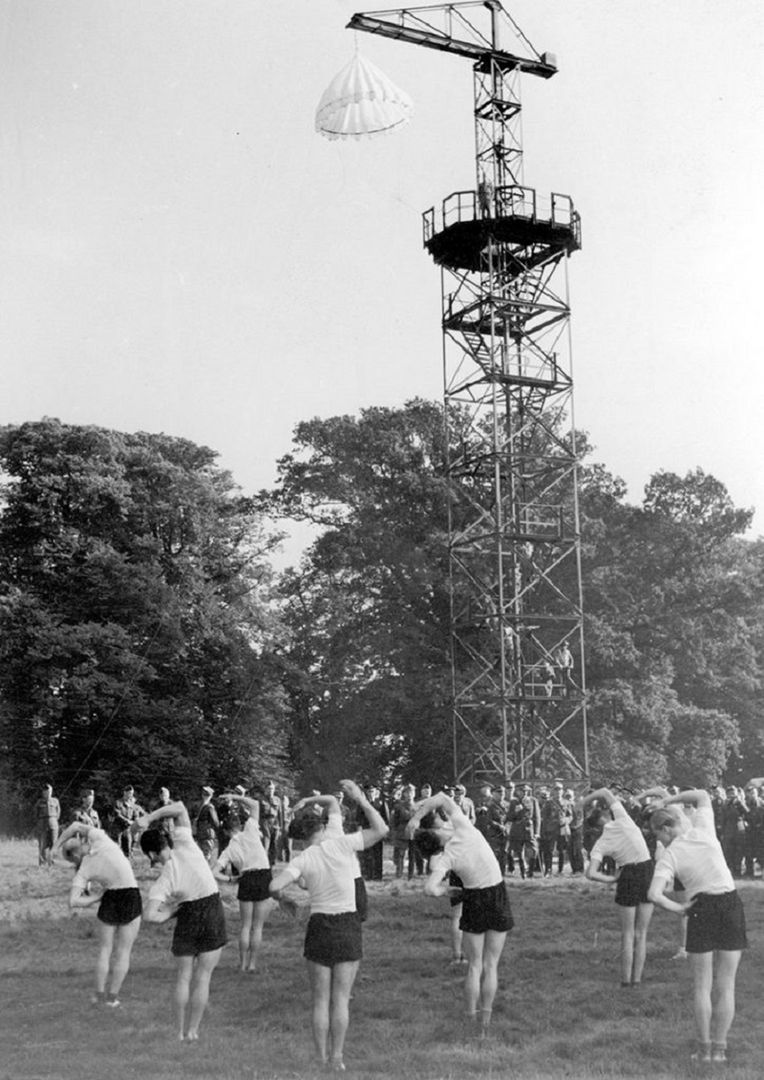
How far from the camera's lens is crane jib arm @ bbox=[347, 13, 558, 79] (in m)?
33.3

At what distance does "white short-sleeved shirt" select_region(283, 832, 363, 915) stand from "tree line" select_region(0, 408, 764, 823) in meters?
30.7

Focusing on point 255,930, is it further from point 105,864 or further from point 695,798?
point 695,798

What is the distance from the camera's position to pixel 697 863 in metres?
10.6

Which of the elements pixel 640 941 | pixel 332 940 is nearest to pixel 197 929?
pixel 332 940

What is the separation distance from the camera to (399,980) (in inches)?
579

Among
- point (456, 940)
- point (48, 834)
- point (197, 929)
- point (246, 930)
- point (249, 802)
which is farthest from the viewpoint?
point (48, 834)

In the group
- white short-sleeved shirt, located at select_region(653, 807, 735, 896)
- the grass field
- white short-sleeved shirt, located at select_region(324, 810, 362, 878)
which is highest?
white short-sleeved shirt, located at select_region(324, 810, 362, 878)

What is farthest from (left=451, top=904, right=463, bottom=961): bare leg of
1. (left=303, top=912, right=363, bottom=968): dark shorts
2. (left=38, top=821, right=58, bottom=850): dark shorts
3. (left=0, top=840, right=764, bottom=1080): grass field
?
(left=38, top=821, right=58, bottom=850): dark shorts

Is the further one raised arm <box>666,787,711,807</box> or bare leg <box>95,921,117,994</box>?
bare leg <box>95,921,117,994</box>

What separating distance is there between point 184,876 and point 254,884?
3.88 metres

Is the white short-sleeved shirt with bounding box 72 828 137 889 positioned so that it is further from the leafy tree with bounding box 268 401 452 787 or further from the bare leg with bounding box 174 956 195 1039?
the leafy tree with bounding box 268 401 452 787

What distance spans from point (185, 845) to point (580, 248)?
95.1ft

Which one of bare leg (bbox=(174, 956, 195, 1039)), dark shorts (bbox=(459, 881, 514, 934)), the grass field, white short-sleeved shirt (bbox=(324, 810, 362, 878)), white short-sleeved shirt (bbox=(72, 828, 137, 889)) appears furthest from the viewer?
white short-sleeved shirt (bbox=(72, 828, 137, 889))

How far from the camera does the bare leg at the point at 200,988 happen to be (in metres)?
11.3
